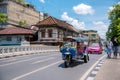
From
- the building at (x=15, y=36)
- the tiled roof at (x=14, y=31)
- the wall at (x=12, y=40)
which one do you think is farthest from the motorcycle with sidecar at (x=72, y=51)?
the wall at (x=12, y=40)

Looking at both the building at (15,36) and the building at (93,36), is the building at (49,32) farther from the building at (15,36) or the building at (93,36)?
the building at (93,36)

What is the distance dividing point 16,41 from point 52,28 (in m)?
9.63

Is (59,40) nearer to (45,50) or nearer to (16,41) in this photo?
(16,41)

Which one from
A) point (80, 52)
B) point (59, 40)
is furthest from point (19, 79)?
point (59, 40)

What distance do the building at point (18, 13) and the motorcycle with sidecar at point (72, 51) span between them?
4429cm

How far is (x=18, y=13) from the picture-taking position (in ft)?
228

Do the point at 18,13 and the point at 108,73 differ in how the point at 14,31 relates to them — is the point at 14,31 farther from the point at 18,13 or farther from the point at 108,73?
the point at 108,73

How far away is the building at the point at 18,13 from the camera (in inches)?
2518

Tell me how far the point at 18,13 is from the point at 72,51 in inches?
2183

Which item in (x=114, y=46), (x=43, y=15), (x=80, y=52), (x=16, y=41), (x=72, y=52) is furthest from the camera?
(x=43, y=15)

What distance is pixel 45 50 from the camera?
1703 inches

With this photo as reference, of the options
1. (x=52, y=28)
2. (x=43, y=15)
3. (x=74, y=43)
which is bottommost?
(x=74, y=43)

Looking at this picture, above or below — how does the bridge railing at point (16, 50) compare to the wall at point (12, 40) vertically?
below

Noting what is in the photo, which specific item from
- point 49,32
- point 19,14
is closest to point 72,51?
point 49,32
